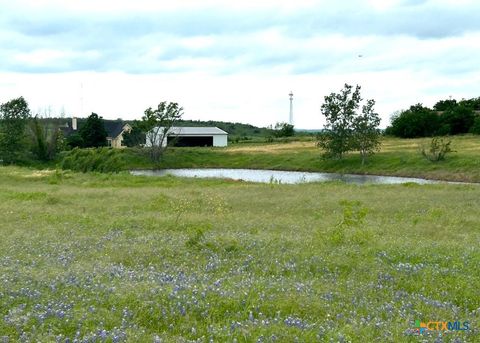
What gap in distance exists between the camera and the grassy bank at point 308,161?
196 ft

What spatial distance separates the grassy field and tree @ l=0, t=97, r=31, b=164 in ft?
236

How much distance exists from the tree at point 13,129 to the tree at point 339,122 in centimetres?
4881

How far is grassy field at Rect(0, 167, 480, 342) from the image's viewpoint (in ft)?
21.9

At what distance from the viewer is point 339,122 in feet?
247

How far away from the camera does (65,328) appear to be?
21.8 ft

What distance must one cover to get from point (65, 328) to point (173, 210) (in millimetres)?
14921

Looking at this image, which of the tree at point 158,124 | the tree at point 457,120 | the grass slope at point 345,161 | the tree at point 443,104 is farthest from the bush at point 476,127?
the tree at point 158,124

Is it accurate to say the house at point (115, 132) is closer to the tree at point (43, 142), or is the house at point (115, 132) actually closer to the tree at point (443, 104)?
the tree at point (43, 142)

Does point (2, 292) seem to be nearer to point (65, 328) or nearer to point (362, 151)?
point (65, 328)

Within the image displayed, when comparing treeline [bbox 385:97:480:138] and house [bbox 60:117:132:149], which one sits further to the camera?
house [bbox 60:117:132:149]

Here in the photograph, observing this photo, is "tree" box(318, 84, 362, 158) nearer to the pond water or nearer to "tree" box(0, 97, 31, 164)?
the pond water

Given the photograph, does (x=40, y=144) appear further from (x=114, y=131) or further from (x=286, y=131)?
(x=286, y=131)

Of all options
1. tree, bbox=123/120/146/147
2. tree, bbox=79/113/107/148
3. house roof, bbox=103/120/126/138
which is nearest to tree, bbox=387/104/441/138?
tree, bbox=123/120/146/147

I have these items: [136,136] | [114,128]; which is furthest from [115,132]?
[136,136]
